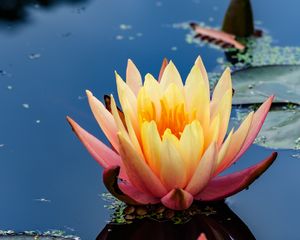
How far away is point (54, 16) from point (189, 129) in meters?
1.32

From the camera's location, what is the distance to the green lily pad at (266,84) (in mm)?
2121

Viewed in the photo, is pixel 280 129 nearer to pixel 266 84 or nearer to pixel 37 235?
pixel 266 84

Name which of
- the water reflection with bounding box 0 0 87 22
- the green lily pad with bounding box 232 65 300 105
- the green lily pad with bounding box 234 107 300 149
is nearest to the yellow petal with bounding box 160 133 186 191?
the green lily pad with bounding box 234 107 300 149

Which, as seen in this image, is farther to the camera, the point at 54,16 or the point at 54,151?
the point at 54,16

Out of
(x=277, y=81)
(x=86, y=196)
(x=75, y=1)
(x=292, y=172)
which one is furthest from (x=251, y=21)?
(x=86, y=196)

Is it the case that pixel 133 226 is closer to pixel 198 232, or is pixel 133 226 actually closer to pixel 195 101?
pixel 198 232

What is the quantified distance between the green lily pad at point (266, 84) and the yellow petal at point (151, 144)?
605 mm

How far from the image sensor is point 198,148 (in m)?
1.55

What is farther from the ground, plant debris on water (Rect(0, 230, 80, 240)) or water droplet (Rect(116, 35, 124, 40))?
water droplet (Rect(116, 35, 124, 40))

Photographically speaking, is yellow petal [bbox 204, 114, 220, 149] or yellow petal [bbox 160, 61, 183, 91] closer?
yellow petal [bbox 204, 114, 220, 149]

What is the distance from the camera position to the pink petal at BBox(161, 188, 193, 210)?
5.00 ft

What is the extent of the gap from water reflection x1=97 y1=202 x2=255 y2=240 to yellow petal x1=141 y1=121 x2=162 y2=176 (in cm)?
12

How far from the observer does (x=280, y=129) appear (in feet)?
6.49

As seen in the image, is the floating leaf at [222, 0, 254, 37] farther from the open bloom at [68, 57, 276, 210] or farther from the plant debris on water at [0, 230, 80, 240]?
the plant debris on water at [0, 230, 80, 240]
